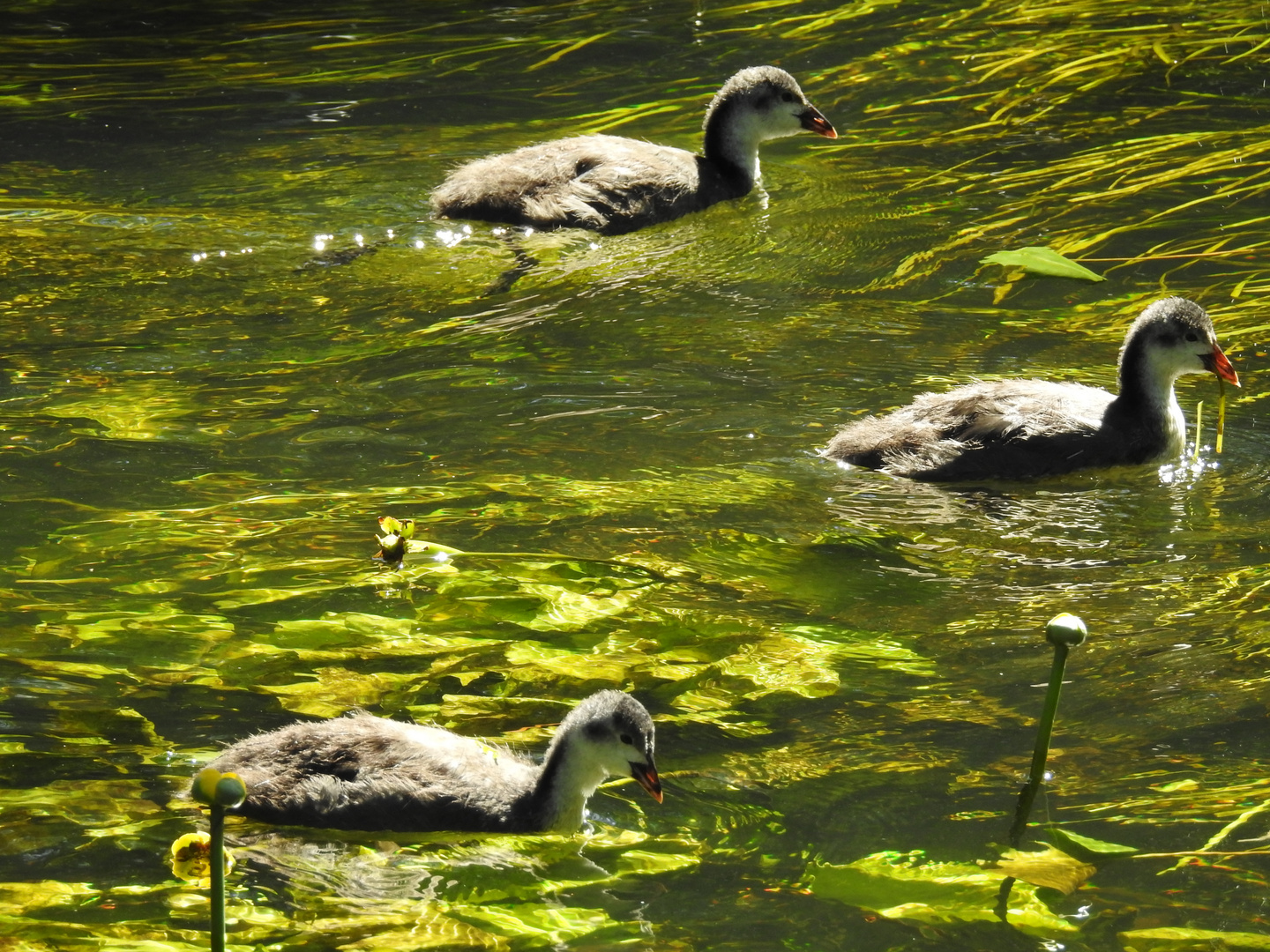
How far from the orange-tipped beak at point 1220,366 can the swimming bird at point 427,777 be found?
3.43 metres

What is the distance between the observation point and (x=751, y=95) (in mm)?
9930

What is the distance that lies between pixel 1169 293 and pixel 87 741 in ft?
18.4

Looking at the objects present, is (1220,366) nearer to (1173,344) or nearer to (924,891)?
(1173,344)

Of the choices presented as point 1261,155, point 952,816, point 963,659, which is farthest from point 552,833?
point 1261,155

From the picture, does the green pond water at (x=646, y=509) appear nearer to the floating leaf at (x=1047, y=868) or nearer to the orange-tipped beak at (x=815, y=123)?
the floating leaf at (x=1047, y=868)

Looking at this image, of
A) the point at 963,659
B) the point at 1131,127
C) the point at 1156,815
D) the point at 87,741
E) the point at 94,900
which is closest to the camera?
the point at 94,900

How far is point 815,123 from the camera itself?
10.1 m

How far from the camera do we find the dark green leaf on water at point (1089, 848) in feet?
13.0

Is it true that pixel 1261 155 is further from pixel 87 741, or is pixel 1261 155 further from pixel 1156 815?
pixel 87 741

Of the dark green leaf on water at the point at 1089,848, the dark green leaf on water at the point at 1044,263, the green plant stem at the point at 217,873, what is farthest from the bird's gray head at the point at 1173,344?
the green plant stem at the point at 217,873

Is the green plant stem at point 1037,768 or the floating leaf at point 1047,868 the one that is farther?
the floating leaf at point 1047,868

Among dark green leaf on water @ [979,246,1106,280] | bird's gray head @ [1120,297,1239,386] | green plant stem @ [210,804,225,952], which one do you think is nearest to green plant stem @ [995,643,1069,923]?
green plant stem @ [210,804,225,952]

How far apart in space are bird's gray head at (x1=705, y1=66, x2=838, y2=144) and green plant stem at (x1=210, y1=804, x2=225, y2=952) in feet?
26.6

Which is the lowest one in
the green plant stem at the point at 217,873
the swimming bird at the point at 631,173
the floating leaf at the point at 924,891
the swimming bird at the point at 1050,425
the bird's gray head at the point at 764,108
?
the floating leaf at the point at 924,891
